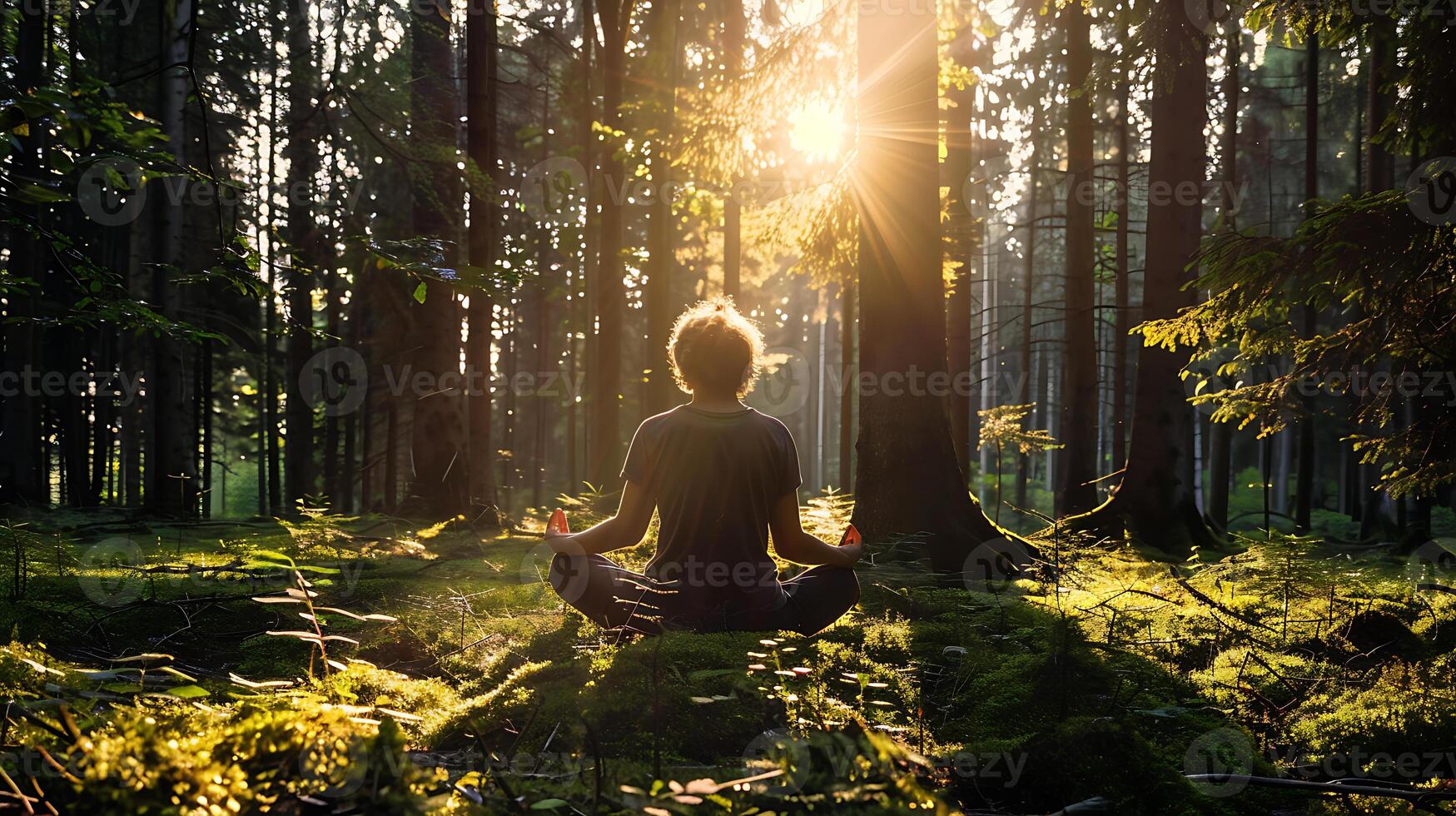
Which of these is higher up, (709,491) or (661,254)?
(661,254)

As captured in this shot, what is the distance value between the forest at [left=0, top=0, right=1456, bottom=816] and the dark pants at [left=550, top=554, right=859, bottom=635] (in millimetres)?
36

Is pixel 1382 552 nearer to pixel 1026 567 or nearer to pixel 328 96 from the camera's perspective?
pixel 1026 567

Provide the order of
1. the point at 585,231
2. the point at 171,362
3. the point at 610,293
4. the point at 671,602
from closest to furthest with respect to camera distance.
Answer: the point at 671,602 → the point at 171,362 → the point at 610,293 → the point at 585,231

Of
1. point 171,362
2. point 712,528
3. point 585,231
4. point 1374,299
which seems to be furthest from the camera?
point 585,231

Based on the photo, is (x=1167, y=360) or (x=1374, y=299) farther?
(x=1167, y=360)

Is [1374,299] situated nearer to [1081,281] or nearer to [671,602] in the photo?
[671,602]

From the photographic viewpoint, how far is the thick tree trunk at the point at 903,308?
701 cm

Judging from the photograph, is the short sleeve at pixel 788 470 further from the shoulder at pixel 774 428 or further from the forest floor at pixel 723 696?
the forest floor at pixel 723 696

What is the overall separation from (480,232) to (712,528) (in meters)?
7.73

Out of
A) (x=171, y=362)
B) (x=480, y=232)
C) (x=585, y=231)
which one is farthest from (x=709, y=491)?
(x=585, y=231)

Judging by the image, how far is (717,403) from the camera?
4.30 meters

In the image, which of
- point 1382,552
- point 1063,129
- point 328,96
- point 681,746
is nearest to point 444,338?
point 328,96

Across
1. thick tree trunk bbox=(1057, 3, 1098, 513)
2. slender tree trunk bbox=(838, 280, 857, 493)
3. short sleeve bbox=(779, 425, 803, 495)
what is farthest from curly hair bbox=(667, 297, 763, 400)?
slender tree trunk bbox=(838, 280, 857, 493)

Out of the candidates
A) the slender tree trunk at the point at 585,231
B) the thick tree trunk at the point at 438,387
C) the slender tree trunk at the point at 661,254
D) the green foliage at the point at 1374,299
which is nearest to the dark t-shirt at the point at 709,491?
the green foliage at the point at 1374,299
